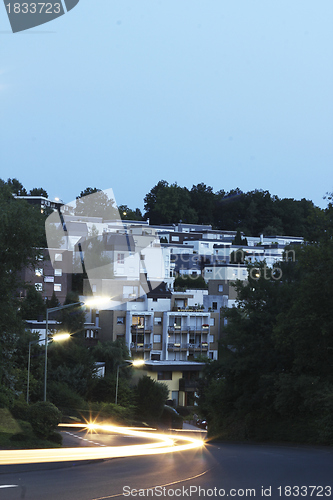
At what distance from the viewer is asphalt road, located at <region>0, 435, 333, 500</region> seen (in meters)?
9.12

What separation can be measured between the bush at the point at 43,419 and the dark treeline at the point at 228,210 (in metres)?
145

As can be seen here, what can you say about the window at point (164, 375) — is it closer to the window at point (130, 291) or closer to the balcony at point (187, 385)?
the balcony at point (187, 385)

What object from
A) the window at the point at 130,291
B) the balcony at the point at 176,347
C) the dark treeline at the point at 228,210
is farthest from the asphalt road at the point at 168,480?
the dark treeline at the point at 228,210

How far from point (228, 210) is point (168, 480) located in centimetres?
17225

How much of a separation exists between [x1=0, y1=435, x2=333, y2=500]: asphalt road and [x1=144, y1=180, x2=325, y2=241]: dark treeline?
15203 cm

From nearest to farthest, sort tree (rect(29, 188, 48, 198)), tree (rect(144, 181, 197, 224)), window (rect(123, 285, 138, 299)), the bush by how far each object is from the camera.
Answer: the bush
window (rect(123, 285, 138, 299))
tree (rect(29, 188, 48, 198))
tree (rect(144, 181, 197, 224))

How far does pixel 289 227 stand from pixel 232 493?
16984cm

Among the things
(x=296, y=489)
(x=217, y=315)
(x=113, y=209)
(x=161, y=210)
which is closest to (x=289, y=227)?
(x=161, y=210)

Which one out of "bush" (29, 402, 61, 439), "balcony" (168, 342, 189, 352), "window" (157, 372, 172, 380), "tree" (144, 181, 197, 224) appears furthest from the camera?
"tree" (144, 181, 197, 224)

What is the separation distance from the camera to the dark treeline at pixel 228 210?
16900 cm

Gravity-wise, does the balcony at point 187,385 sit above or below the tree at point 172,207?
below

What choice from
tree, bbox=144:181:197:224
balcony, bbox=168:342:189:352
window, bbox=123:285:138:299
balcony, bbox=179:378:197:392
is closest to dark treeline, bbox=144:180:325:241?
tree, bbox=144:181:197:224

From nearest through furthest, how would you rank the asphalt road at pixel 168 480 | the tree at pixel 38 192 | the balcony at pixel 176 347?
the asphalt road at pixel 168 480, the balcony at pixel 176 347, the tree at pixel 38 192

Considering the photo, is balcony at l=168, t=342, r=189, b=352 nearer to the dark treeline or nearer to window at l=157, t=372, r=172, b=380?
window at l=157, t=372, r=172, b=380
